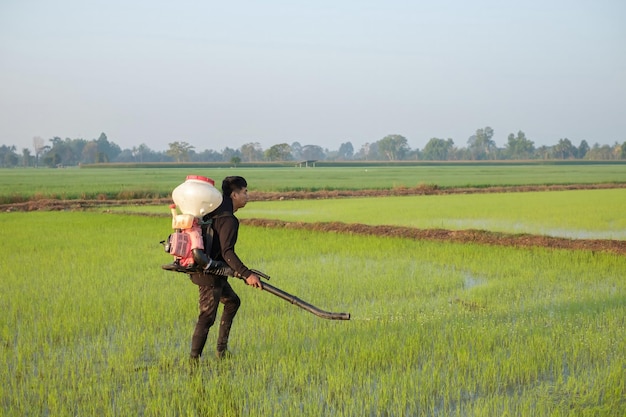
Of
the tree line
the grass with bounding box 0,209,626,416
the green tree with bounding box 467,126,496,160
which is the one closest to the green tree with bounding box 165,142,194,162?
the tree line

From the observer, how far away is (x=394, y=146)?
5591 inches

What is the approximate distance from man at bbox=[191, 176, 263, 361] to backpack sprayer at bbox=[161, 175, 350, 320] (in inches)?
2.9

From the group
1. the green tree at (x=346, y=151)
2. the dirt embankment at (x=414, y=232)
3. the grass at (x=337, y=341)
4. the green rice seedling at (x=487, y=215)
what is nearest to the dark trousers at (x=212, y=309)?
the grass at (x=337, y=341)

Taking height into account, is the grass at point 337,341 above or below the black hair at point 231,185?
below

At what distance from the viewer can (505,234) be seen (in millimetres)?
11492

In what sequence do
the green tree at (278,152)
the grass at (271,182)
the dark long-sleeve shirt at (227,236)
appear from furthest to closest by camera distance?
the green tree at (278,152)
the grass at (271,182)
the dark long-sleeve shirt at (227,236)

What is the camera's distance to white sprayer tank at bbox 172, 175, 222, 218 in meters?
3.92

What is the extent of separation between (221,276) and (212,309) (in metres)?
0.23

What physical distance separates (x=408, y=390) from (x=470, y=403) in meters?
0.38

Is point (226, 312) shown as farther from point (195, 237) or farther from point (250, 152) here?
point (250, 152)

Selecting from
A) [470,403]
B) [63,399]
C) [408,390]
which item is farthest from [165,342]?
[470,403]

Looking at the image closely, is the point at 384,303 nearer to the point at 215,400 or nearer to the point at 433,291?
the point at 433,291

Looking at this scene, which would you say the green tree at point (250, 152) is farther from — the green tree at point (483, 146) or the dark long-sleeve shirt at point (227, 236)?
the dark long-sleeve shirt at point (227, 236)

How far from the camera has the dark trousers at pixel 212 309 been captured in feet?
14.0
